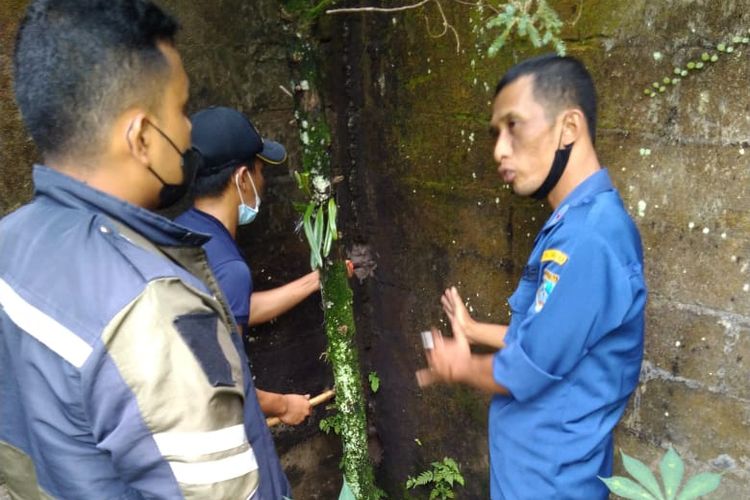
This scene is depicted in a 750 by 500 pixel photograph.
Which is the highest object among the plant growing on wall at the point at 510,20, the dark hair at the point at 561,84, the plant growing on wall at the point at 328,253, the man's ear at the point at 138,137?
the plant growing on wall at the point at 510,20

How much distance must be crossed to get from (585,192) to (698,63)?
620 mm

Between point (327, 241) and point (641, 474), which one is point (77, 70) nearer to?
point (327, 241)

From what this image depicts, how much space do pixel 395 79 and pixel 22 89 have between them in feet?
6.50

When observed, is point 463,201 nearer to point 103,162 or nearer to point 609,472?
point 609,472

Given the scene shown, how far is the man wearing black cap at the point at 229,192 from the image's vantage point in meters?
2.34

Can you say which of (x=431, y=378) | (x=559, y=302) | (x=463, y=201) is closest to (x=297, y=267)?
(x=463, y=201)

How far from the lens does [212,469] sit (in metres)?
1.20

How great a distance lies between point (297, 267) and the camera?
330 centimetres

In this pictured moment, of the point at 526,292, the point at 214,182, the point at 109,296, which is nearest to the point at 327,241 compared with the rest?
the point at 214,182

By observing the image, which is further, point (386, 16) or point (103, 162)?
point (386, 16)

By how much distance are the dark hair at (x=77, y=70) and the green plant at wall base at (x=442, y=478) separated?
2737 millimetres

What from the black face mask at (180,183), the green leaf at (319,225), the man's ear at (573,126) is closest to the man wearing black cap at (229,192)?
the green leaf at (319,225)

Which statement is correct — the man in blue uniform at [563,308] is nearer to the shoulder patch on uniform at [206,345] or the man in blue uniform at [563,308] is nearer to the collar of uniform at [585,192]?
the collar of uniform at [585,192]

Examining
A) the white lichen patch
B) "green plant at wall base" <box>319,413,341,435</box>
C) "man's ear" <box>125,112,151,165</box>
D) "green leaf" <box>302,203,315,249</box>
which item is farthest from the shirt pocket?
"green plant at wall base" <box>319,413,341,435</box>
